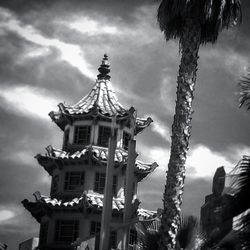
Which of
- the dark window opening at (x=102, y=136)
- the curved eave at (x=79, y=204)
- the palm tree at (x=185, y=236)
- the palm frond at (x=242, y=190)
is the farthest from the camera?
the dark window opening at (x=102, y=136)

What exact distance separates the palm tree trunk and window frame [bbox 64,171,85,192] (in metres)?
20.5

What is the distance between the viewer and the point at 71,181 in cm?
3778

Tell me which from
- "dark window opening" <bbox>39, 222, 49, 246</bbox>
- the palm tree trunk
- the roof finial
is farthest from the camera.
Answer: the roof finial

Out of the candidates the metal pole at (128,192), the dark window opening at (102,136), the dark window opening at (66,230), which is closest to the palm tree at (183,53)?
A: the metal pole at (128,192)

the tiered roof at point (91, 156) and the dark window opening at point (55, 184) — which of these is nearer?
the tiered roof at point (91, 156)

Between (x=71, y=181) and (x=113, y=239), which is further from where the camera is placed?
(x=71, y=181)

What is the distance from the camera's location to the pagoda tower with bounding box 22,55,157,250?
35500 mm

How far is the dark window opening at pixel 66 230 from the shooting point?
3597cm

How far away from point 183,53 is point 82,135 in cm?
2150

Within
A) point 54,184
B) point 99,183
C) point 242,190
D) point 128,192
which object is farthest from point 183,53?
point 54,184

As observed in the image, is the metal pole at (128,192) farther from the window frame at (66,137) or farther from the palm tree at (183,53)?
the window frame at (66,137)

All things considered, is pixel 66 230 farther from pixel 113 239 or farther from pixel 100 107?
pixel 100 107

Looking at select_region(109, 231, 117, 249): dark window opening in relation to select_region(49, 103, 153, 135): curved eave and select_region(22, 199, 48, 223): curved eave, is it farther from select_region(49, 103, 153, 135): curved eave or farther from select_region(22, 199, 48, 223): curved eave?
select_region(49, 103, 153, 135): curved eave

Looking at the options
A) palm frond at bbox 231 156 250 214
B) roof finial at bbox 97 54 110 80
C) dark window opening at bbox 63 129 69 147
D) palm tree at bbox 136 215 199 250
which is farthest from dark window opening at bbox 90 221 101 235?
palm frond at bbox 231 156 250 214
